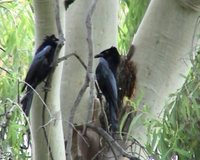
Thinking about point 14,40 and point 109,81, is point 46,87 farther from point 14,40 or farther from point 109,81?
point 14,40

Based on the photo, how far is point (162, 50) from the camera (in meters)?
1.85

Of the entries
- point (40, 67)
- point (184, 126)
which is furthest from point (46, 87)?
point (184, 126)

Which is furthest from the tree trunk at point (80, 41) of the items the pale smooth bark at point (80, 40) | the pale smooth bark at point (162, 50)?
the pale smooth bark at point (162, 50)

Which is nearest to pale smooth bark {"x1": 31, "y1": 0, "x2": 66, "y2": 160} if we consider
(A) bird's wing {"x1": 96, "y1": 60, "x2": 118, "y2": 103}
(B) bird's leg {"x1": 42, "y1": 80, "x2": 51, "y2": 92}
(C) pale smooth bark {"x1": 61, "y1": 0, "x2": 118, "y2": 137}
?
(B) bird's leg {"x1": 42, "y1": 80, "x2": 51, "y2": 92}

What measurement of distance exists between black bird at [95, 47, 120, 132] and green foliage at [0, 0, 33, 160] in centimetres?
23

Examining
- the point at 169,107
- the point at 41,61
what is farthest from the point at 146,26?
Answer: the point at 41,61

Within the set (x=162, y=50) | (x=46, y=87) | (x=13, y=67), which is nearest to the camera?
(x=46, y=87)

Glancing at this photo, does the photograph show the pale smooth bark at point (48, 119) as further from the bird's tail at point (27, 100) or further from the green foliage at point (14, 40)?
the green foliage at point (14, 40)

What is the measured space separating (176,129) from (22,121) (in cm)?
42

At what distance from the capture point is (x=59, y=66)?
152 centimetres

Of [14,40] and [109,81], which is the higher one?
[14,40]

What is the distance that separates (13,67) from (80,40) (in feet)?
0.78

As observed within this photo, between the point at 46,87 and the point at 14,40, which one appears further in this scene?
the point at 14,40

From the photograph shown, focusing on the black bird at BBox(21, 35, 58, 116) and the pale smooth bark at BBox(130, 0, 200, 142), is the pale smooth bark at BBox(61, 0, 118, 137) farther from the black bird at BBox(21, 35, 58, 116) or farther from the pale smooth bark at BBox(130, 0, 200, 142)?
the black bird at BBox(21, 35, 58, 116)
